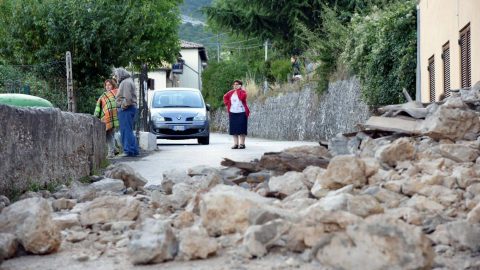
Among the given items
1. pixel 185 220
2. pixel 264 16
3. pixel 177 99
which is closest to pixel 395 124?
pixel 185 220

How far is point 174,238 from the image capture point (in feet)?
18.0

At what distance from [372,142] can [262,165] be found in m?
1.33

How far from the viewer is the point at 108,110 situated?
17344 mm

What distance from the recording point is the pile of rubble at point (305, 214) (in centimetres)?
502

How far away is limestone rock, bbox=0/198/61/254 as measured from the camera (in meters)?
5.82

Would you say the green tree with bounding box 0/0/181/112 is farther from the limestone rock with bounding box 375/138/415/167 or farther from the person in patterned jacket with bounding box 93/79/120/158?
the limestone rock with bounding box 375/138/415/167

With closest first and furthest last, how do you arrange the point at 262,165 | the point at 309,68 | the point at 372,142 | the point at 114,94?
the point at 262,165 → the point at 372,142 → the point at 114,94 → the point at 309,68

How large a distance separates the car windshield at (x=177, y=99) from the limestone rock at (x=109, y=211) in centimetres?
1973

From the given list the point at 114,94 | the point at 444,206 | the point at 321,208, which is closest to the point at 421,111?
the point at 444,206

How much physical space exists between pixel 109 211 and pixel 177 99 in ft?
66.5

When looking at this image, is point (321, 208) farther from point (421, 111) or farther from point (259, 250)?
point (421, 111)

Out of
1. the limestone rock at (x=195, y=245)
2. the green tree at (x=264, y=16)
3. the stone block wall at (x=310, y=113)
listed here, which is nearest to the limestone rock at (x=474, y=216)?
the limestone rock at (x=195, y=245)

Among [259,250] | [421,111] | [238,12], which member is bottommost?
[259,250]

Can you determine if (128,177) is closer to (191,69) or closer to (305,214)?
(305,214)
